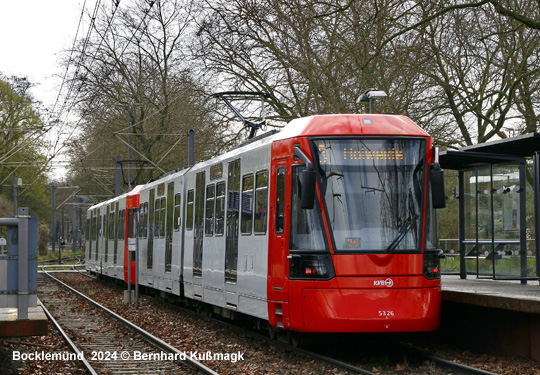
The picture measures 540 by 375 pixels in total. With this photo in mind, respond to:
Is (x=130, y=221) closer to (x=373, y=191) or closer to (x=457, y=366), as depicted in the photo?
(x=373, y=191)

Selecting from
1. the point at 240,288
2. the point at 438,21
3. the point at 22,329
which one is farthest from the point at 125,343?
the point at 438,21

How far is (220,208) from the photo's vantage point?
590 inches

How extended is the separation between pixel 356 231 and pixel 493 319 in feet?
8.40

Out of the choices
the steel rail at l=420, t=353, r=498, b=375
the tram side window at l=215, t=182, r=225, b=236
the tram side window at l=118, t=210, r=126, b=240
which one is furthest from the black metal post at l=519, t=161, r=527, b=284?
the tram side window at l=118, t=210, r=126, b=240

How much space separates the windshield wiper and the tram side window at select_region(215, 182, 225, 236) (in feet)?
14.4

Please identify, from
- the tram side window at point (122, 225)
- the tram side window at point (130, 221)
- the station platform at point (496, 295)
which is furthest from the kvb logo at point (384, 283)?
the tram side window at point (122, 225)

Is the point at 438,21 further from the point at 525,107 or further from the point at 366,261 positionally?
the point at 366,261

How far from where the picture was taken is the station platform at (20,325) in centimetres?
830

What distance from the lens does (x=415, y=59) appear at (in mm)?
23938

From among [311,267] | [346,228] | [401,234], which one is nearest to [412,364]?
[401,234]

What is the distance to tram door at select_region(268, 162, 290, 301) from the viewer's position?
1123cm

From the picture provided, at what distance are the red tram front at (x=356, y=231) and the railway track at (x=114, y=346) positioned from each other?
1586mm

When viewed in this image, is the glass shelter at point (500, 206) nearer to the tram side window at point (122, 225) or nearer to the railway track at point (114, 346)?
the railway track at point (114, 346)

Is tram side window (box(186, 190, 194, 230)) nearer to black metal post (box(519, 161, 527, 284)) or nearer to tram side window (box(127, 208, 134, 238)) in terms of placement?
black metal post (box(519, 161, 527, 284))
